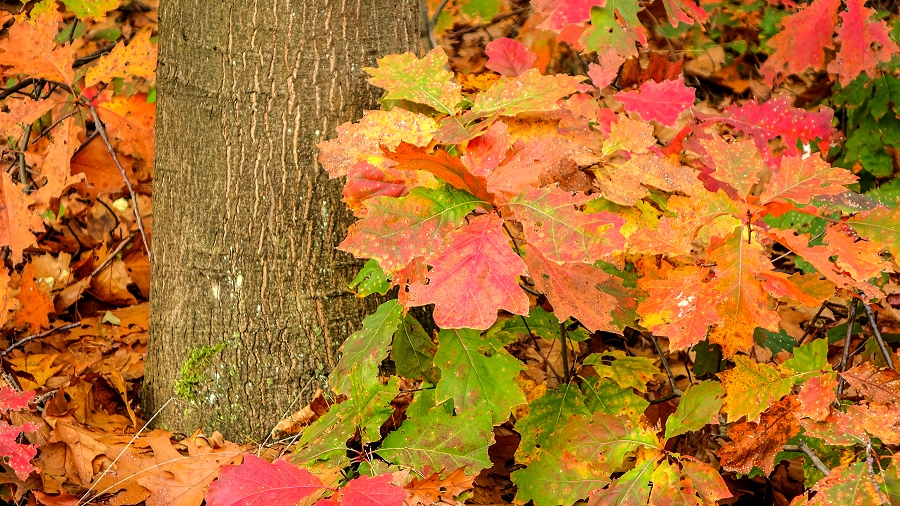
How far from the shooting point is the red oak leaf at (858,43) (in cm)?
191

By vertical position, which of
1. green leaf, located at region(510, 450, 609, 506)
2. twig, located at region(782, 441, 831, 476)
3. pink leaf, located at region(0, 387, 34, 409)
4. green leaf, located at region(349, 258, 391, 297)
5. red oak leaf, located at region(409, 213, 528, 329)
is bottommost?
twig, located at region(782, 441, 831, 476)

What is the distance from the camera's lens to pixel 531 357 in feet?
7.82

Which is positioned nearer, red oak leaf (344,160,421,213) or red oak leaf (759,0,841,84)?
red oak leaf (344,160,421,213)

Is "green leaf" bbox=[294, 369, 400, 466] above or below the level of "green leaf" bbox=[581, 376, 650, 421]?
above

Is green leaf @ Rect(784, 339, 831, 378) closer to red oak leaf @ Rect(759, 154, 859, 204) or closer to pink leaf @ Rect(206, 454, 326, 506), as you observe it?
red oak leaf @ Rect(759, 154, 859, 204)

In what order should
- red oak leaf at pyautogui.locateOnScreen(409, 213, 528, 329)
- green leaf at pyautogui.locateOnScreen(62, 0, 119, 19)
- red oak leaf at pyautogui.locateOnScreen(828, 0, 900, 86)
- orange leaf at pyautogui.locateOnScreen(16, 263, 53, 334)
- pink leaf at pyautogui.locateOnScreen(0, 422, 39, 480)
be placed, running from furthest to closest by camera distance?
1. green leaf at pyautogui.locateOnScreen(62, 0, 119, 19)
2. orange leaf at pyautogui.locateOnScreen(16, 263, 53, 334)
3. red oak leaf at pyautogui.locateOnScreen(828, 0, 900, 86)
4. pink leaf at pyautogui.locateOnScreen(0, 422, 39, 480)
5. red oak leaf at pyautogui.locateOnScreen(409, 213, 528, 329)

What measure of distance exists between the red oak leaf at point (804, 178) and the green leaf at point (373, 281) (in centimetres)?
72

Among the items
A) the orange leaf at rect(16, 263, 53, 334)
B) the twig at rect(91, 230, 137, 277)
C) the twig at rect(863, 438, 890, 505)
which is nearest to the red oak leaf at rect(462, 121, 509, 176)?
the twig at rect(863, 438, 890, 505)

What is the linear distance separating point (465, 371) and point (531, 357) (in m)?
0.99

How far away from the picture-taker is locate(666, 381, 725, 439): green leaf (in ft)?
4.38

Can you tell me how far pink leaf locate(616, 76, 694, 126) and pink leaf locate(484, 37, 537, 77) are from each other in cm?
22

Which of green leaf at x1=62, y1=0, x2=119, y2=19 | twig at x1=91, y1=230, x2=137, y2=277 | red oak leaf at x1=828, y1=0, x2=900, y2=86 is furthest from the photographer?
twig at x1=91, y1=230, x2=137, y2=277

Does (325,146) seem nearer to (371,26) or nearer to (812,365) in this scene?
(371,26)

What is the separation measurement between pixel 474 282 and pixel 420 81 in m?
0.48
